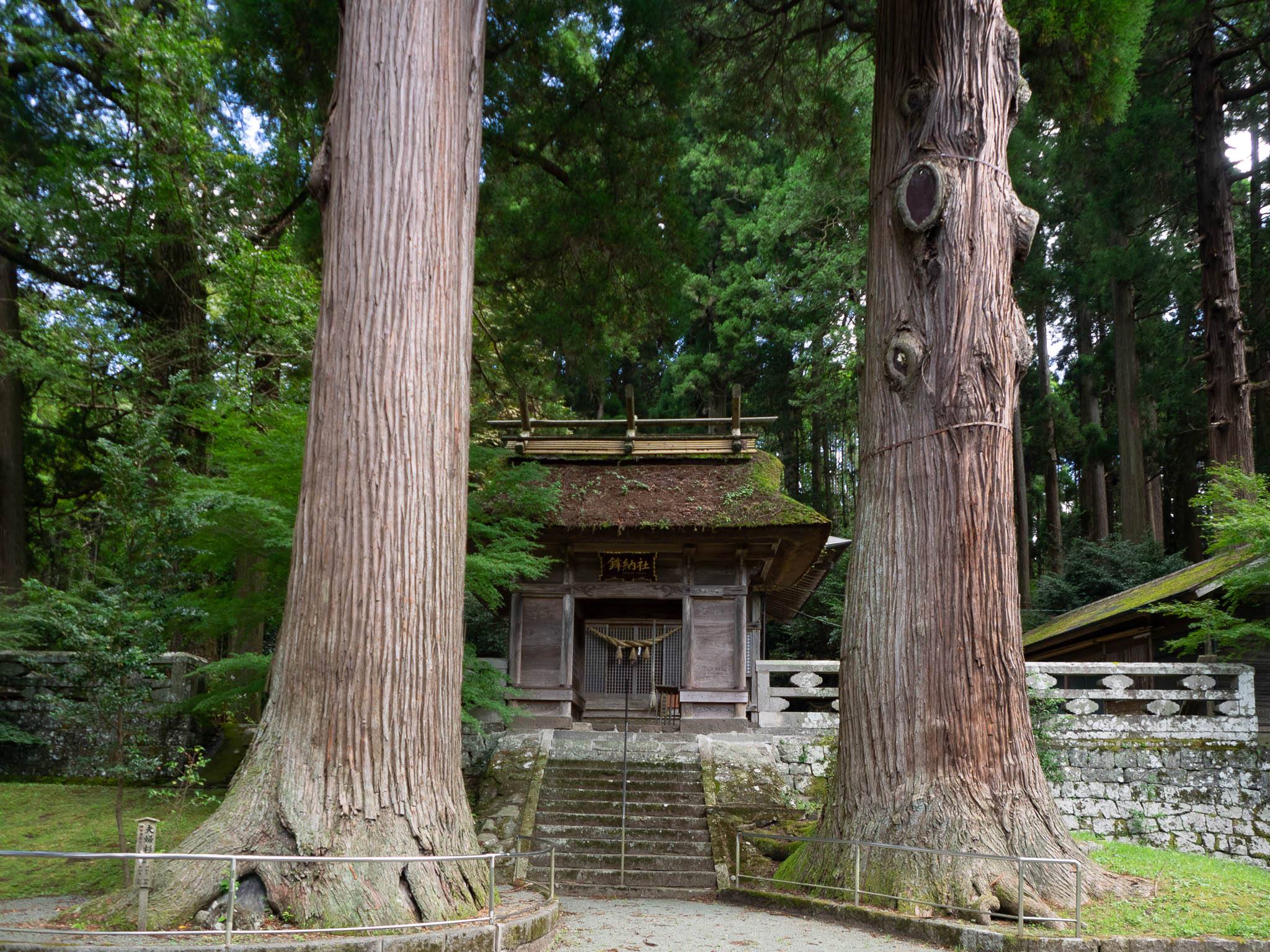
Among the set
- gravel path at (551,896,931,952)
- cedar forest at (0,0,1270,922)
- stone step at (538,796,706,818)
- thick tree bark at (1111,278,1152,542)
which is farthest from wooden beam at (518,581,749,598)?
thick tree bark at (1111,278,1152,542)

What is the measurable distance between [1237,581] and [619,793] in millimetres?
8294

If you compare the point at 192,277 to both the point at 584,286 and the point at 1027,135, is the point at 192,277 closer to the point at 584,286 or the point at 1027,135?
the point at 584,286

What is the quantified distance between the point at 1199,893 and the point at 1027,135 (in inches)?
676

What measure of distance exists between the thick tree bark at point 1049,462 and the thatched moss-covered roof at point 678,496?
1482 centimetres

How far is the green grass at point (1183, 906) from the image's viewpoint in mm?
5367

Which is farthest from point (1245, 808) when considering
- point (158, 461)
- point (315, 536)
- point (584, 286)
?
point (158, 461)

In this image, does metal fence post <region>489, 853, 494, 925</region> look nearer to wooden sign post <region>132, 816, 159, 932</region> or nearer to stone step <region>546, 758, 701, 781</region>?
wooden sign post <region>132, 816, 159, 932</region>

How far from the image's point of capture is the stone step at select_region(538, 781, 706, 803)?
420 inches

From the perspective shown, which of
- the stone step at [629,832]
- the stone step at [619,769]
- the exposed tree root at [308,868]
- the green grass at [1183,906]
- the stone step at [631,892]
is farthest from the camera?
the stone step at [619,769]

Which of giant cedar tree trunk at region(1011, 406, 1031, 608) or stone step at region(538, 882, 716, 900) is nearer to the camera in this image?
stone step at region(538, 882, 716, 900)

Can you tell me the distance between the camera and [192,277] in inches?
542

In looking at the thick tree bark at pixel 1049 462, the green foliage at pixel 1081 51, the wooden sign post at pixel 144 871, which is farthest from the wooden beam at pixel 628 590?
the thick tree bark at pixel 1049 462

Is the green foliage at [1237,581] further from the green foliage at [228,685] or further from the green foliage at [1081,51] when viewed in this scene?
the green foliage at [228,685]

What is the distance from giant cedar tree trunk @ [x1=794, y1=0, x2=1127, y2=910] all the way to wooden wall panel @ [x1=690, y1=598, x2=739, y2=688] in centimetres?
610
